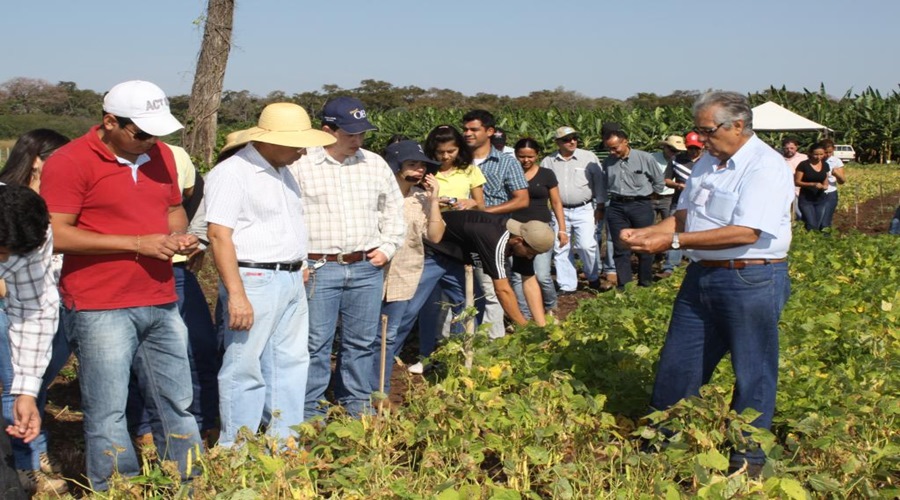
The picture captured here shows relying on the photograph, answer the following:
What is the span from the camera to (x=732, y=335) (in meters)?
4.34

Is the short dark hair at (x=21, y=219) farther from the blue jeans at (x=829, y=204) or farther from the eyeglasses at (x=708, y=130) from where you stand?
the blue jeans at (x=829, y=204)

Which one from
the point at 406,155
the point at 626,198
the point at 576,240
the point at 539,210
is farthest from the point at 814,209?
the point at 406,155

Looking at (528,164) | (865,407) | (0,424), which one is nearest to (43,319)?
(0,424)

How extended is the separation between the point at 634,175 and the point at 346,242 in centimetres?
524

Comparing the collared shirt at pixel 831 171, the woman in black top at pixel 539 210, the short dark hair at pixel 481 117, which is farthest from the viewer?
the collared shirt at pixel 831 171

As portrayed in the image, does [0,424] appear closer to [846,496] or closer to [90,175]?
[90,175]

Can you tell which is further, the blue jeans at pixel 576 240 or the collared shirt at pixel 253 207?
the blue jeans at pixel 576 240

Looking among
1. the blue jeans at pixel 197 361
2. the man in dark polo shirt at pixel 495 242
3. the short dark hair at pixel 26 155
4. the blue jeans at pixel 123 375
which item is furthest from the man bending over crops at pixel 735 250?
the short dark hair at pixel 26 155

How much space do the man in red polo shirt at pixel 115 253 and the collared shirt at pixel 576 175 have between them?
6.09 m

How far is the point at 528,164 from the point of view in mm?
8898

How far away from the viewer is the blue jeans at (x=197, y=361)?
16.1 ft

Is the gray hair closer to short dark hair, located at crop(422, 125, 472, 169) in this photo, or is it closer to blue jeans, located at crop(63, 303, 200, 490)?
blue jeans, located at crop(63, 303, 200, 490)

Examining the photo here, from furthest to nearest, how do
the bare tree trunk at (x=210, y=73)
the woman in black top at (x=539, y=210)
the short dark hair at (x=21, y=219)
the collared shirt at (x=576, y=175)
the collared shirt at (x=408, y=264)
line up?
the bare tree trunk at (x=210, y=73)
the collared shirt at (x=576, y=175)
the woman in black top at (x=539, y=210)
the collared shirt at (x=408, y=264)
the short dark hair at (x=21, y=219)

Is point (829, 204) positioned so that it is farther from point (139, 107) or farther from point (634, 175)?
point (139, 107)
